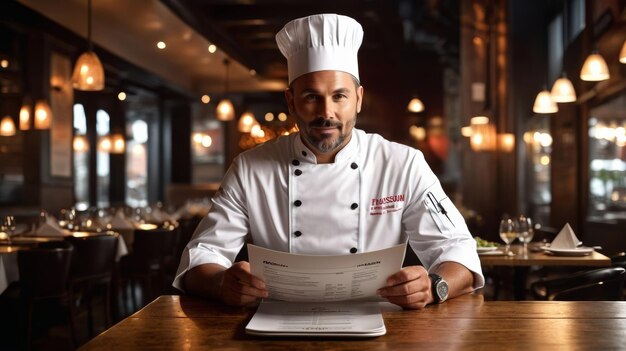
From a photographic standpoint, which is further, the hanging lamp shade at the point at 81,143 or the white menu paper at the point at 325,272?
the hanging lamp shade at the point at 81,143

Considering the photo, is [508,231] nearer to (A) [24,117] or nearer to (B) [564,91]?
(B) [564,91]

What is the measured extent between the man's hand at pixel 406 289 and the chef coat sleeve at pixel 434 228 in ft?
0.94

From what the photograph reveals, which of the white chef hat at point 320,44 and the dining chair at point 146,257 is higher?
the white chef hat at point 320,44

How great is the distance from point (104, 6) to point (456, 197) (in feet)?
26.2

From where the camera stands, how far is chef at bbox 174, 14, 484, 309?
1921 mm

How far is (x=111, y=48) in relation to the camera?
31.1 ft

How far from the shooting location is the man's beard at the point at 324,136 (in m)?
1.89

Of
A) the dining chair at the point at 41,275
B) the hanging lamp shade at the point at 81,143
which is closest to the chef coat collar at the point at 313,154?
the dining chair at the point at 41,275

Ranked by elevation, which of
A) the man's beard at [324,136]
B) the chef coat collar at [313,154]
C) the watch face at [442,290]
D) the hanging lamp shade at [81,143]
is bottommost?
the watch face at [442,290]

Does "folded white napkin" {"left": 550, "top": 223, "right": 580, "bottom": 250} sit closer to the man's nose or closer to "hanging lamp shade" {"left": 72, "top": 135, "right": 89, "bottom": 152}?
the man's nose

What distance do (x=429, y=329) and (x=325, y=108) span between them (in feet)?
2.34

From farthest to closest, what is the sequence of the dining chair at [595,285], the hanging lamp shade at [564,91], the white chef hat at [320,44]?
the hanging lamp shade at [564,91] → the dining chair at [595,285] → the white chef hat at [320,44]

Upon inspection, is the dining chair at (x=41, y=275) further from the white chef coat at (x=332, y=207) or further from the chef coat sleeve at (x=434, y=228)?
the chef coat sleeve at (x=434, y=228)

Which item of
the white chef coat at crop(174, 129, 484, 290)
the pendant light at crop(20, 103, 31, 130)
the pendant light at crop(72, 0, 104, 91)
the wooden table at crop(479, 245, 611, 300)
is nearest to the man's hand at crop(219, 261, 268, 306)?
the white chef coat at crop(174, 129, 484, 290)
